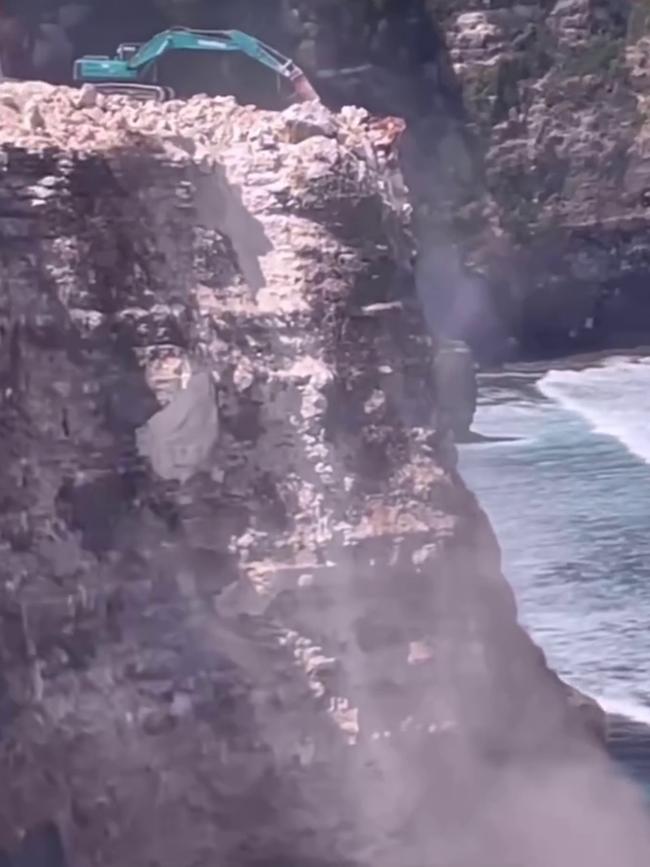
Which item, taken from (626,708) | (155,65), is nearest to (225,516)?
(155,65)

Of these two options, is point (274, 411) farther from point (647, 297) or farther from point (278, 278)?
point (647, 297)

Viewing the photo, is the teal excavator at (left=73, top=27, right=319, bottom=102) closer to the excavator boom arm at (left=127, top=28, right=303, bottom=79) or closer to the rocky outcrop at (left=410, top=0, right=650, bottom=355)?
the excavator boom arm at (left=127, top=28, right=303, bottom=79)

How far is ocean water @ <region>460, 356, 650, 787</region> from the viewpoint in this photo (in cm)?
1595

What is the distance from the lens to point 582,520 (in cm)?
2109

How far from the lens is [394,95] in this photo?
39.2 m

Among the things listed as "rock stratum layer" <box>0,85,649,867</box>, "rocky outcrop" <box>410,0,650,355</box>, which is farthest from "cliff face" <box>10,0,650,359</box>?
"rock stratum layer" <box>0,85,649,867</box>

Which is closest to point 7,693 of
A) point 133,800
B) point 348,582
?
point 133,800

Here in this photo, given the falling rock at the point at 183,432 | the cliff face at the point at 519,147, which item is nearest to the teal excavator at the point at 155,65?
the falling rock at the point at 183,432

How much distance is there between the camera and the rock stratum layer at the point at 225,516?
7.59m

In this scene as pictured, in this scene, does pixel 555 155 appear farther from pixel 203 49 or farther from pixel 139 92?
pixel 139 92

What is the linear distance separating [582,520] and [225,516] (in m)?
13.6

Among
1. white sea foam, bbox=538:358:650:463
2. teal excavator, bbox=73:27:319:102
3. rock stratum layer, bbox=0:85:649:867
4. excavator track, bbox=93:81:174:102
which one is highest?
teal excavator, bbox=73:27:319:102

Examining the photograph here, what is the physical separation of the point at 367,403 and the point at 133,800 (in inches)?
68.0

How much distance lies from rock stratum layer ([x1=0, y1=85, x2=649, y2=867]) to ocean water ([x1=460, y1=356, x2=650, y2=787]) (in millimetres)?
3800
